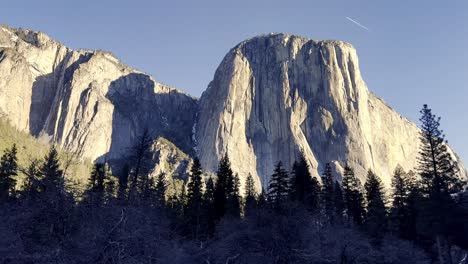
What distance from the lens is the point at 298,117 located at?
181 metres

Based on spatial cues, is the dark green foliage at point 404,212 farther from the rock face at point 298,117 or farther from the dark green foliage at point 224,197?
the rock face at point 298,117

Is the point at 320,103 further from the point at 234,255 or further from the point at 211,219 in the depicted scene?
the point at 234,255

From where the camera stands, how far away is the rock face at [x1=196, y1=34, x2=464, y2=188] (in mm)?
170750

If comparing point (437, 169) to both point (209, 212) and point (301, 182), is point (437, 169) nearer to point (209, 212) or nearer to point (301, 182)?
point (301, 182)

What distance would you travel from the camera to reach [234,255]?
19.2m

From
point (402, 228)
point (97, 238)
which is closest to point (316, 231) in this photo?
point (97, 238)

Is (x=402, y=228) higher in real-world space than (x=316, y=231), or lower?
higher

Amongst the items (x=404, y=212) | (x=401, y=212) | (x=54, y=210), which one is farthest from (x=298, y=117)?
(x=54, y=210)

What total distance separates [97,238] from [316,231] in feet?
48.4

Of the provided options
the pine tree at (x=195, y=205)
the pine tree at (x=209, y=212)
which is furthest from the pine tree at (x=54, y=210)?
the pine tree at (x=195, y=205)

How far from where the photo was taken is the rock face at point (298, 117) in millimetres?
170750

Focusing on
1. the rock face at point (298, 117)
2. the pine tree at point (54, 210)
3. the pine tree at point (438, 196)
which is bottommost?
the pine tree at point (54, 210)

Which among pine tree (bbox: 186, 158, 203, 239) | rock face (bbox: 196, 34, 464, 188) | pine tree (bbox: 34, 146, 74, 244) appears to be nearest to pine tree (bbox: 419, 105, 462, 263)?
pine tree (bbox: 186, 158, 203, 239)

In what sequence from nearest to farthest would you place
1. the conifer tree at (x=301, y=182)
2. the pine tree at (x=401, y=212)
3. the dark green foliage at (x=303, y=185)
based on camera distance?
the pine tree at (x=401, y=212), the dark green foliage at (x=303, y=185), the conifer tree at (x=301, y=182)
